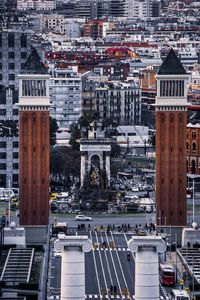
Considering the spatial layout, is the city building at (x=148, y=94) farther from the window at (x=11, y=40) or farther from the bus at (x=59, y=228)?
the bus at (x=59, y=228)

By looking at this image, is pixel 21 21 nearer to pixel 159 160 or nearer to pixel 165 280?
pixel 159 160

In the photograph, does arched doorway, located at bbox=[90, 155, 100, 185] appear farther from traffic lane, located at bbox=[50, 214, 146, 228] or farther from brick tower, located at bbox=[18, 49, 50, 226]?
brick tower, located at bbox=[18, 49, 50, 226]

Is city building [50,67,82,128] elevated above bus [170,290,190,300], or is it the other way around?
bus [170,290,190,300]

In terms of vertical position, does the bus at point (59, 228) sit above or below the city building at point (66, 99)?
above

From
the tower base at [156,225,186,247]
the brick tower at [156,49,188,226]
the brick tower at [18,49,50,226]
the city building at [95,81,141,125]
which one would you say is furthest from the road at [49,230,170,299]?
the city building at [95,81,141,125]

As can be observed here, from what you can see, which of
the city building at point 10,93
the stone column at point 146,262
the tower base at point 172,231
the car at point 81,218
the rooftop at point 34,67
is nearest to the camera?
the stone column at point 146,262

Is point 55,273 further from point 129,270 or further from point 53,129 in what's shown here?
point 53,129

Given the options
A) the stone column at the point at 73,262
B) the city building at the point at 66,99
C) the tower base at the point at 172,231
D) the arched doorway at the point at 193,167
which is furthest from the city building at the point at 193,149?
the stone column at the point at 73,262
